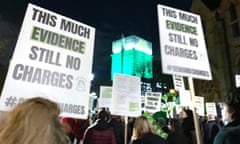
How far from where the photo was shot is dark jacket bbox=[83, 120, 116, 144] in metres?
4.95

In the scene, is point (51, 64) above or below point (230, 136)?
above

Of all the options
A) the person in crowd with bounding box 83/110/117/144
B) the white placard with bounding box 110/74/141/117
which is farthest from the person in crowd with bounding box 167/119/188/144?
the white placard with bounding box 110/74/141/117

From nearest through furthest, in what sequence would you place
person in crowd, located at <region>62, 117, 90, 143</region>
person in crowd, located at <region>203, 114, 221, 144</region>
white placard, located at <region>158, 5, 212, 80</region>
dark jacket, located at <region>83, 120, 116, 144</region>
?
white placard, located at <region>158, 5, 212, 80</region>, dark jacket, located at <region>83, 120, 116, 144</region>, person in crowd, located at <region>62, 117, 90, 143</region>, person in crowd, located at <region>203, 114, 221, 144</region>

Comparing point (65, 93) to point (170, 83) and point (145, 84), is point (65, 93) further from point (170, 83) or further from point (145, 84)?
point (145, 84)

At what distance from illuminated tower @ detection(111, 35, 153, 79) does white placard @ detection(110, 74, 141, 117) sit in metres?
70.0

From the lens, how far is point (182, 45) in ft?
13.6

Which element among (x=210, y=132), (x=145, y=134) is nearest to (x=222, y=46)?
(x=210, y=132)

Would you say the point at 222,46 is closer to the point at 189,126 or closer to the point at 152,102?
the point at 152,102

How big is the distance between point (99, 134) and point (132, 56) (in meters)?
77.9

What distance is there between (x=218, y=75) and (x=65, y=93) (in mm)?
24407

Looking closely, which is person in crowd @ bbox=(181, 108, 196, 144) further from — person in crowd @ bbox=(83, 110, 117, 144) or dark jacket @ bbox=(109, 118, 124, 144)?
person in crowd @ bbox=(83, 110, 117, 144)

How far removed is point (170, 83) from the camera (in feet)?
164

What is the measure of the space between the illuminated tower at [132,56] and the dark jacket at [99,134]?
71835 millimetres

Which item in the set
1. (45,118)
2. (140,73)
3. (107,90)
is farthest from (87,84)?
(140,73)
